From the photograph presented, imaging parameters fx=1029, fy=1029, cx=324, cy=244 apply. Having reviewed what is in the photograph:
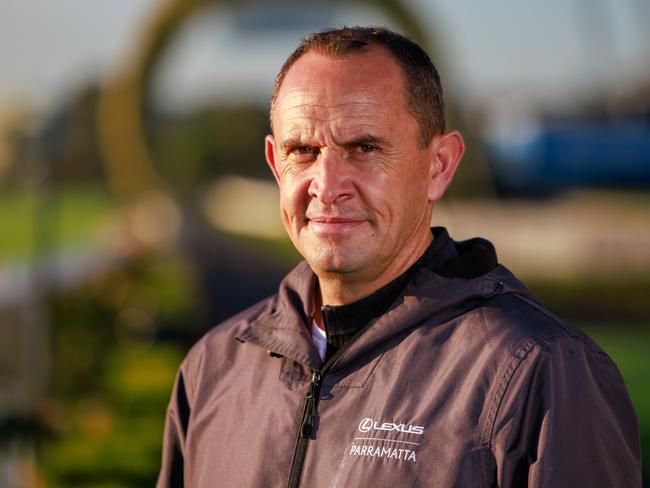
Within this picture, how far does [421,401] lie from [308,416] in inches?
9.2

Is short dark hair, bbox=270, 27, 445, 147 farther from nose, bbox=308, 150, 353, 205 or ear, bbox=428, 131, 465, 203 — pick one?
nose, bbox=308, 150, 353, 205

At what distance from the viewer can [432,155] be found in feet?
6.64

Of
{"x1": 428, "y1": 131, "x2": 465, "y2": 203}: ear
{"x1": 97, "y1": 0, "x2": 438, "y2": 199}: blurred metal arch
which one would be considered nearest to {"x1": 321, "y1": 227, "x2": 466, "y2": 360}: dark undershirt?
{"x1": 428, "y1": 131, "x2": 465, "y2": 203}: ear

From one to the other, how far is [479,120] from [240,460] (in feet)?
64.8

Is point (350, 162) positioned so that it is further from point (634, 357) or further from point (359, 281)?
point (634, 357)

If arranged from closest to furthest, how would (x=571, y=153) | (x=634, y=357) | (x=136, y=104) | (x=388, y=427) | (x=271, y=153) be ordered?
(x=388, y=427), (x=271, y=153), (x=634, y=357), (x=136, y=104), (x=571, y=153)

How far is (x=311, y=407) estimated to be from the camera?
1.92 metres

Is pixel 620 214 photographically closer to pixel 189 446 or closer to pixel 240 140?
pixel 240 140

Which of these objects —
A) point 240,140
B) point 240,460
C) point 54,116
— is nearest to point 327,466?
point 240,460

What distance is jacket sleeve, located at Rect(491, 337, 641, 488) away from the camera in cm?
166

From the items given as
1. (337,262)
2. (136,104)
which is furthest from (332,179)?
(136,104)


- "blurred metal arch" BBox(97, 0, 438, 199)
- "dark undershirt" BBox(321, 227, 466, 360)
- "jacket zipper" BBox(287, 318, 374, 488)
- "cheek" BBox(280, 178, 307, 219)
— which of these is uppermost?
"blurred metal arch" BBox(97, 0, 438, 199)

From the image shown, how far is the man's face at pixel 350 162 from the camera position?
190cm

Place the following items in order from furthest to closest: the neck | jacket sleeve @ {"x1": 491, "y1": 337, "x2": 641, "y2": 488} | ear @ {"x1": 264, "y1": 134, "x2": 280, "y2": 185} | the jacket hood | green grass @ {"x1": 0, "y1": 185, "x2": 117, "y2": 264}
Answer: green grass @ {"x1": 0, "y1": 185, "x2": 117, "y2": 264} < ear @ {"x1": 264, "y1": 134, "x2": 280, "y2": 185} < the neck < the jacket hood < jacket sleeve @ {"x1": 491, "y1": 337, "x2": 641, "y2": 488}
